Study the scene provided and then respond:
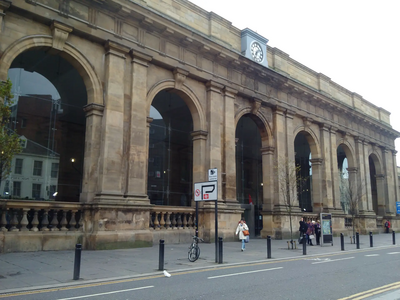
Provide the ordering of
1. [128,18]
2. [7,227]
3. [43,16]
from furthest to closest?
[128,18] < [43,16] < [7,227]

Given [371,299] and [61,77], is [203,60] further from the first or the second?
[371,299]

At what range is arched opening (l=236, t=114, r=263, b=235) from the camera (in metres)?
30.8

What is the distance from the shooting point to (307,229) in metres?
21.2

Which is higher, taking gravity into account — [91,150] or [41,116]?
[41,116]

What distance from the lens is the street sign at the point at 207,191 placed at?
12.7 m

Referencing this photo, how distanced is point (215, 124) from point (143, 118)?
17.1 feet

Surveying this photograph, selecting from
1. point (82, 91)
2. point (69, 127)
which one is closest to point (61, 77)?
point (82, 91)

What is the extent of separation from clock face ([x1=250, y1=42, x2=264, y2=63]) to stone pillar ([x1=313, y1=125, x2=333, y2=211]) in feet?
30.2

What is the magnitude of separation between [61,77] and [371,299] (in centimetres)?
1857

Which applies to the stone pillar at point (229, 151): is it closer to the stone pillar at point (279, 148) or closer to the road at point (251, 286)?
the stone pillar at point (279, 148)

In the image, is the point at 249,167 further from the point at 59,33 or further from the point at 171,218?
the point at 59,33

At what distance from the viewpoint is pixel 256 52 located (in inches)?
988

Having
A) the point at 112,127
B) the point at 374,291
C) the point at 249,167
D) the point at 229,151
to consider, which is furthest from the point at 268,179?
the point at 374,291

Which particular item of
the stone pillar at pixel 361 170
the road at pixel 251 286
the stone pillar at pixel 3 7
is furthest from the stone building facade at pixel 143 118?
the road at pixel 251 286
